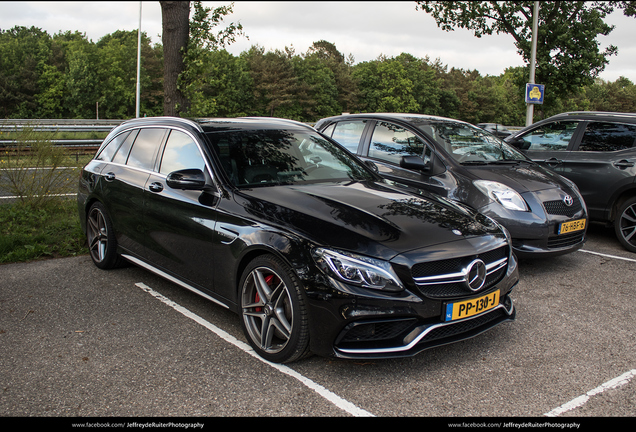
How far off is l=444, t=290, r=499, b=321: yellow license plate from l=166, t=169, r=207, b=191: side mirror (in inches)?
79.5

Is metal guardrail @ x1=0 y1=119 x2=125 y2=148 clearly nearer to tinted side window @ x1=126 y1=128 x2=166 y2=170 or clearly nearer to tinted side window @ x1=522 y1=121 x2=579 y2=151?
tinted side window @ x1=126 y1=128 x2=166 y2=170

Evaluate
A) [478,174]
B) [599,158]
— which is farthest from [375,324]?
[599,158]

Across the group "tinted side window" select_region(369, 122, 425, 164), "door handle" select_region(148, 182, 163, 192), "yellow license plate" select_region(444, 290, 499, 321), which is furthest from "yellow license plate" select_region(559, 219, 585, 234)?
"door handle" select_region(148, 182, 163, 192)

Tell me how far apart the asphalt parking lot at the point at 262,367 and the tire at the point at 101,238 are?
59cm

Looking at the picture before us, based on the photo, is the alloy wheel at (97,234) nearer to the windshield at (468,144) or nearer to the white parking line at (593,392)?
A: the windshield at (468,144)

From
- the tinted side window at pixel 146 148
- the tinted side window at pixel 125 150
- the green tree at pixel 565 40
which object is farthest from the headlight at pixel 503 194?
the green tree at pixel 565 40

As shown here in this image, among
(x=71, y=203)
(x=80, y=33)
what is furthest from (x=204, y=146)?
(x=80, y=33)

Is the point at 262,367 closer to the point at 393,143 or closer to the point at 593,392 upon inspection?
the point at 593,392

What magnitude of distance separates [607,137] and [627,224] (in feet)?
4.02

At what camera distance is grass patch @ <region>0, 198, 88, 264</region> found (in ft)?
20.4

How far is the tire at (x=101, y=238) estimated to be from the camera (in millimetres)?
5398

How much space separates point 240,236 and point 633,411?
8.47 ft

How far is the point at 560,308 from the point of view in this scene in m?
4.61
